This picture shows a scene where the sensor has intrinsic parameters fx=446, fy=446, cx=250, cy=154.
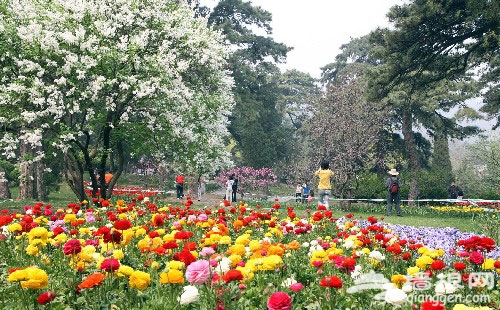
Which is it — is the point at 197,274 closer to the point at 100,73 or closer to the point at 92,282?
the point at 92,282

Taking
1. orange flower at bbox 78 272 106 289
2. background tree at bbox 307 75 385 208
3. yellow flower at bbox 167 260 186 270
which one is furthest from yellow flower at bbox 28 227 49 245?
background tree at bbox 307 75 385 208

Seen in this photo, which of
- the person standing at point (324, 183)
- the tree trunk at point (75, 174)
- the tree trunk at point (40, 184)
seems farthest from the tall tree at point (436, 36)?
the tree trunk at point (40, 184)

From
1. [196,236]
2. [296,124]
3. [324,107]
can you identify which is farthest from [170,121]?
[296,124]

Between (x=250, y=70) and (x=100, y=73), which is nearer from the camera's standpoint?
(x=100, y=73)

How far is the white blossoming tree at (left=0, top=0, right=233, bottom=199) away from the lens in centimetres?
1232

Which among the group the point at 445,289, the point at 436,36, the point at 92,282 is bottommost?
the point at 445,289

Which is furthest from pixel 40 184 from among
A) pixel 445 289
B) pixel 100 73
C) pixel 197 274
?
pixel 445 289

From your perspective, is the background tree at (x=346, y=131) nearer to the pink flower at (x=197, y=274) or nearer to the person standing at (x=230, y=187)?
the person standing at (x=230, y=187)

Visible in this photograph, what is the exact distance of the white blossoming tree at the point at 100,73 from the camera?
1232 cm

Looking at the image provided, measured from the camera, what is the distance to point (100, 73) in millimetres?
12891

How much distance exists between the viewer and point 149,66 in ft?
44.5

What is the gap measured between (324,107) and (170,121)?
15.5m

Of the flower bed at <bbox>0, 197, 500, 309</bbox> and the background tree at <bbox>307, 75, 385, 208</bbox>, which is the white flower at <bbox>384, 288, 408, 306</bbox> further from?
the background tree at <bbox>307, 75, 385, 208</bbox>

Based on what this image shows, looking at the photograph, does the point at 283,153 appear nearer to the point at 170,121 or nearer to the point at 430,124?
the point at 430,124
